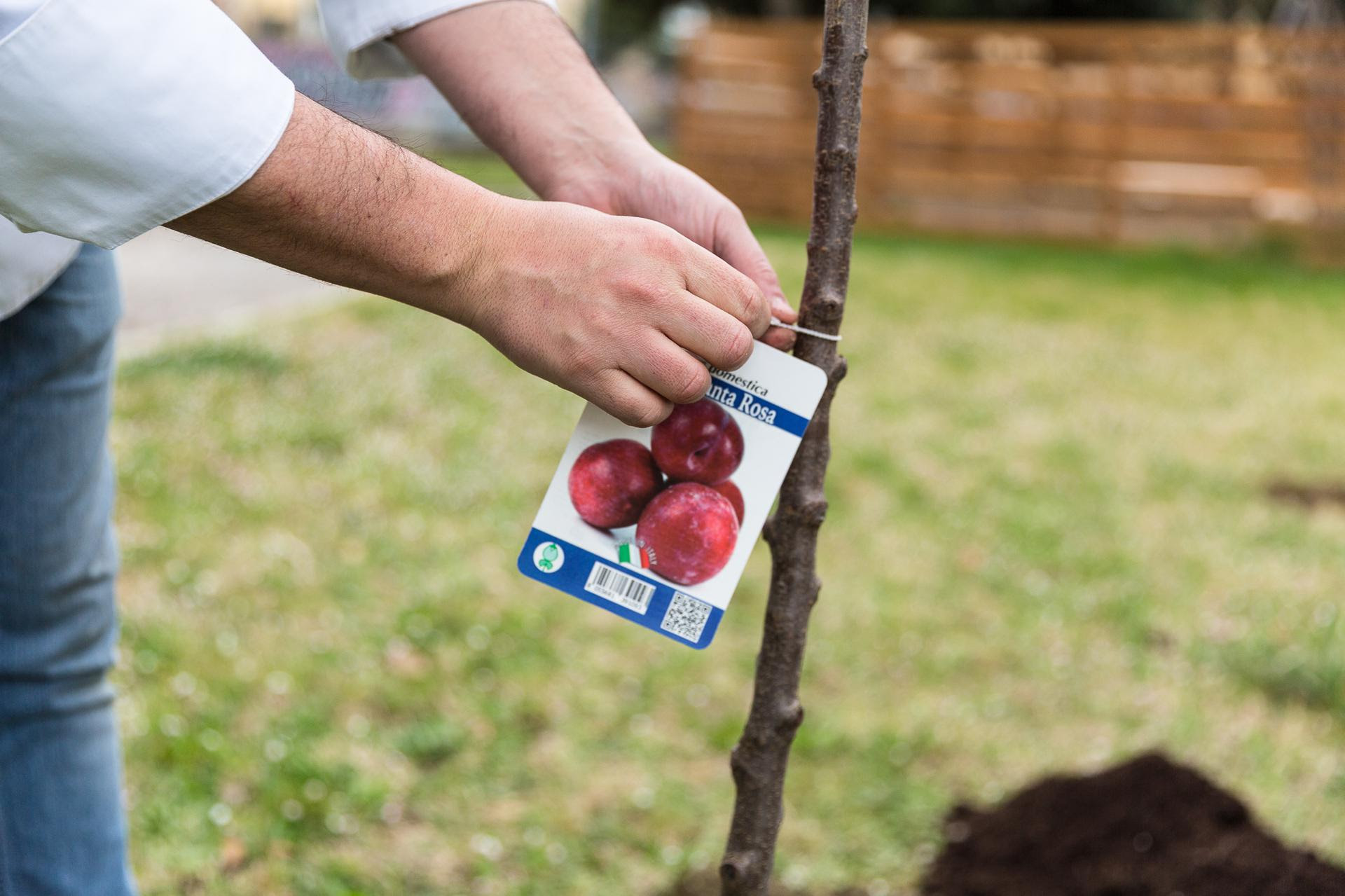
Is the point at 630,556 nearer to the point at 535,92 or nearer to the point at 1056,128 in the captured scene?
the point at 535,92

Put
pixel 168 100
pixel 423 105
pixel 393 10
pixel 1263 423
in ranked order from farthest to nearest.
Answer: pixel 423 105 → pixel 1263 423 → pixel 393 10 → pixel 168 100

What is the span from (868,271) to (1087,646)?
5.89 metres

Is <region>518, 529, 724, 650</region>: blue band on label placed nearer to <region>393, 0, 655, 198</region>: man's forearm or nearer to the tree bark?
the tree bark

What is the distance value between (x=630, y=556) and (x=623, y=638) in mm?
2001

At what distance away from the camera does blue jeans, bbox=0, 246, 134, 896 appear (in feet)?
5.43

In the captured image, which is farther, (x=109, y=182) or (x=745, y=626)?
(x=745, y=626)

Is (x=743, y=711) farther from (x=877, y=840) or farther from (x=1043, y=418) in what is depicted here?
(x=1043, y=418)

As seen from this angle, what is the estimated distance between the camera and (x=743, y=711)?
9.68ft

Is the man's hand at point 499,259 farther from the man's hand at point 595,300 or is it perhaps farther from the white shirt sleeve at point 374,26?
the white shirt sleeve at point 374,26

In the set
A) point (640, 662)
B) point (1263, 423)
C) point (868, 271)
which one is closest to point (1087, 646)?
point (640, 662)

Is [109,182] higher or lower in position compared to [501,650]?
higher

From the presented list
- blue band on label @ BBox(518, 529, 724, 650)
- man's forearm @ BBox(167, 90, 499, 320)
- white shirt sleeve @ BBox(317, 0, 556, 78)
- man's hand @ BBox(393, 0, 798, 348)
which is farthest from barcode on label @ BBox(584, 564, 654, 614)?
white shirt sleeve @ BBox(317, 0, 556, 78)

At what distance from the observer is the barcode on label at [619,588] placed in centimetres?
130

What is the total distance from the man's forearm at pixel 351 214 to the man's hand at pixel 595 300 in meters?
0.03
